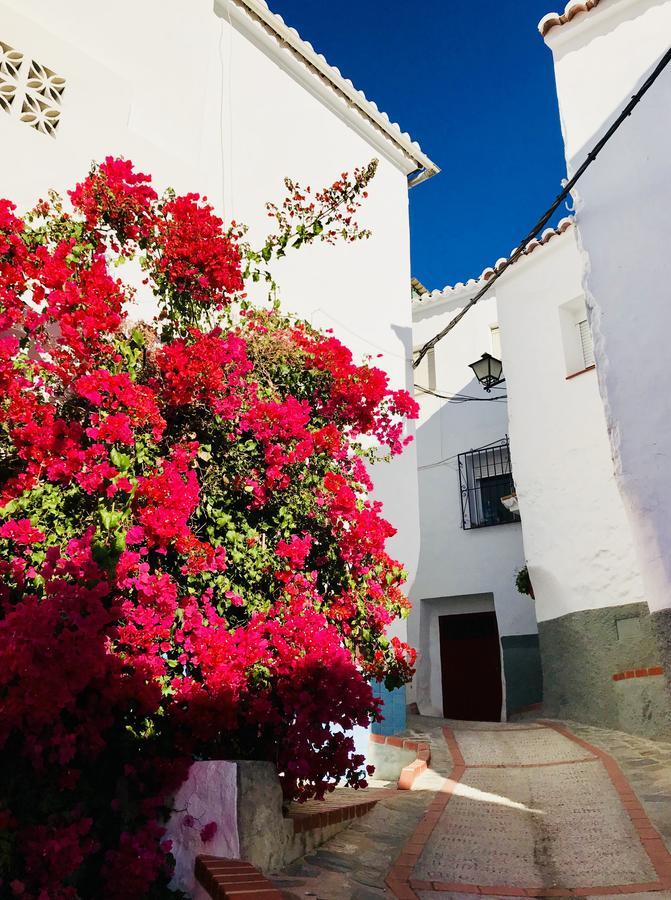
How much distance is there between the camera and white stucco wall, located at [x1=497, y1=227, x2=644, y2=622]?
8.88 meters

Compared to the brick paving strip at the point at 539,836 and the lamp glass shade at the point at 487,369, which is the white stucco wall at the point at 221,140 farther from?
the brick paving strip at the point at 539,836

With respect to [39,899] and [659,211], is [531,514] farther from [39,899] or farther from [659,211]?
[39,899]

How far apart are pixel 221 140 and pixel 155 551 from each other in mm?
4914

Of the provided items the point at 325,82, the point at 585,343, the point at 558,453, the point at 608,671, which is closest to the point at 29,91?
the point at 325,82

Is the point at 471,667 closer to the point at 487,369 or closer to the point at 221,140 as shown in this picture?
the point at 487,369

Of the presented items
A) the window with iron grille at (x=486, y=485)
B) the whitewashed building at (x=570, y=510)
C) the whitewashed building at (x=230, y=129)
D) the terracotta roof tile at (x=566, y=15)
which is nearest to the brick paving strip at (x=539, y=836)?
the whitewashed building at (x=570, y=510)

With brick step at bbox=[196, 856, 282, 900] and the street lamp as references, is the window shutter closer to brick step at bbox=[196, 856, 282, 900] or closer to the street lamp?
the street lamp

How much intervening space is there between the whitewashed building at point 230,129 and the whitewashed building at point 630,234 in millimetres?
2543

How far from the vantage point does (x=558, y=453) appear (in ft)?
32.1

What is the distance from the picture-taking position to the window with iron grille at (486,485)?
12617 mm

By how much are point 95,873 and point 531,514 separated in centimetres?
802

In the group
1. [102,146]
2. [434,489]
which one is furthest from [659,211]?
[434,489]

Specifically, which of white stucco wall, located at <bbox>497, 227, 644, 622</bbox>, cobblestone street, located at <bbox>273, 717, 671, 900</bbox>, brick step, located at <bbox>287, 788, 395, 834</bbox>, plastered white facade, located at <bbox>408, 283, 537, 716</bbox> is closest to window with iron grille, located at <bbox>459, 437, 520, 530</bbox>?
plastered white facade, located at <bbox>408, 283, 537, 716</bbox>

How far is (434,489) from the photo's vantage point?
1331 centimetres
